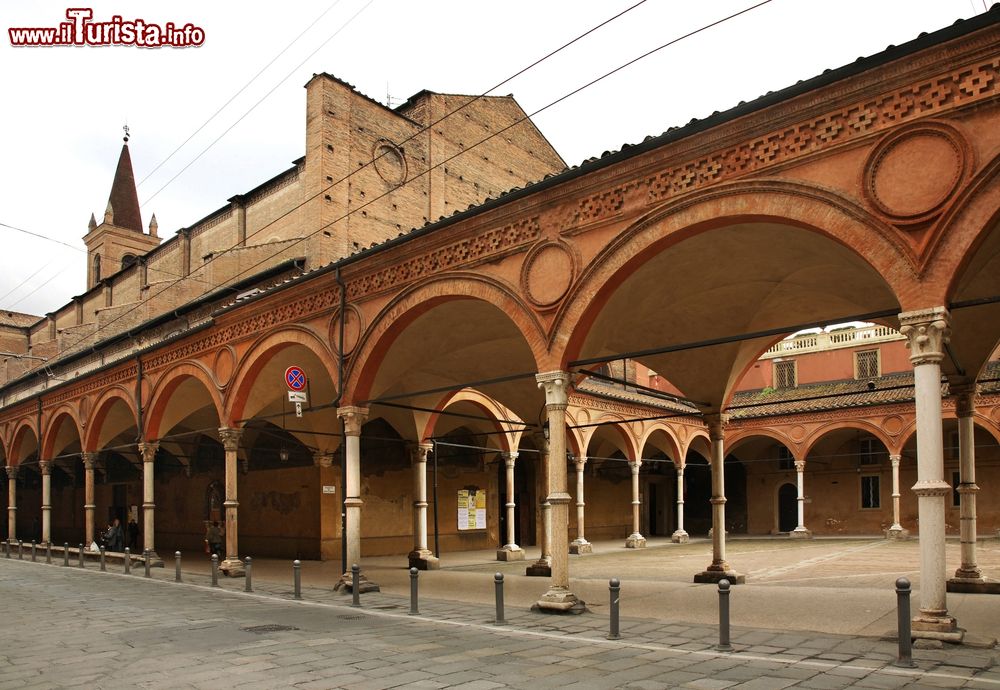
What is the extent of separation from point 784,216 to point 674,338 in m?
4.90

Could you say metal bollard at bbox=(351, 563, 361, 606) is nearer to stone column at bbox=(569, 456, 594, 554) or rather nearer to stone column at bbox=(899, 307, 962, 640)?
stone column at bbox=(899, 307, 962, 640)

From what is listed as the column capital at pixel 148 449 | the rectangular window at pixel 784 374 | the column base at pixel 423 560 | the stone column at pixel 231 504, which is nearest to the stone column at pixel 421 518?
the column base at pixel 423 560

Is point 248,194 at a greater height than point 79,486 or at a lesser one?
greater

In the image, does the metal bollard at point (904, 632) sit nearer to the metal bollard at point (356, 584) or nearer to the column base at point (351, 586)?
the metal bollard at point (356, 584)

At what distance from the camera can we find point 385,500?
2314cm

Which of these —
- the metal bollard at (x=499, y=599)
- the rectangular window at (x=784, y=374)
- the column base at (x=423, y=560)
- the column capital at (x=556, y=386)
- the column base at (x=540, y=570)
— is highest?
the rectangular window at (x=784, y=374)

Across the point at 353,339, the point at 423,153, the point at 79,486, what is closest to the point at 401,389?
the point at 353,339

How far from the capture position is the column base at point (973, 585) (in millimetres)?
11094

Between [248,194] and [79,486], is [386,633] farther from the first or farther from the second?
[79,486]

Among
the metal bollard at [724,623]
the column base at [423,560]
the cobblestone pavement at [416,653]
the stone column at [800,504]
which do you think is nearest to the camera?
the cobblestone pavement at [416,653]

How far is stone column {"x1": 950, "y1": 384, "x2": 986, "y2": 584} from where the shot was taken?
1120 cm

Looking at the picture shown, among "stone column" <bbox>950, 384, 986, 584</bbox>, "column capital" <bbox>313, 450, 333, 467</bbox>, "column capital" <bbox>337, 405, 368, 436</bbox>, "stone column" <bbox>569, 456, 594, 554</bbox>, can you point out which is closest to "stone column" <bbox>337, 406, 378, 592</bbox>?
"column capital" <bbox>337, 405, 368, 436</bbox>

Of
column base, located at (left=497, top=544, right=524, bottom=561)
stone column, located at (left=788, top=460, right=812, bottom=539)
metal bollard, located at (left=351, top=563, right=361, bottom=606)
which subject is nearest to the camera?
metal bollard, located at (left=351, top=563, right=361, bottom=606)

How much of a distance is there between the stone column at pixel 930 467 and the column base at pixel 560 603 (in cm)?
413
